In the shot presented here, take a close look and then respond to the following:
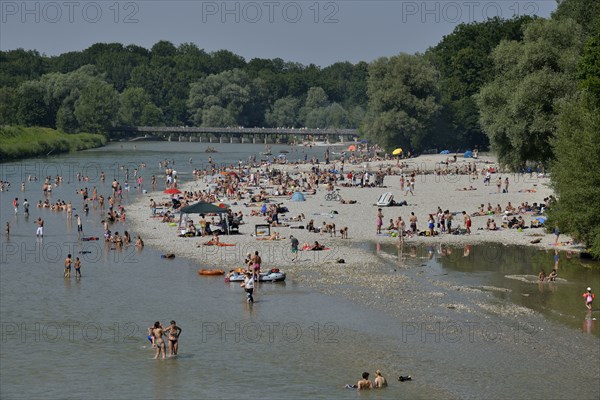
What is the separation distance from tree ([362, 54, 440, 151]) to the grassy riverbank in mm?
49369

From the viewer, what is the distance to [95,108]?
176625 mm

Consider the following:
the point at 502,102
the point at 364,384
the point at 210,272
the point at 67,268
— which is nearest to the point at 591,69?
the point at 502,102

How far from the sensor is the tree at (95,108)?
175375 millimetres

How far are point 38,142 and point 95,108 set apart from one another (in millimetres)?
31151

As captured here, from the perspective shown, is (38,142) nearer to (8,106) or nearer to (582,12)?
(8,106)

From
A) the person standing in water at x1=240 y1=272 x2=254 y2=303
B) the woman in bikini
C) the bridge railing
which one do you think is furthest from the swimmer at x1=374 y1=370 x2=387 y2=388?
the bridge railing

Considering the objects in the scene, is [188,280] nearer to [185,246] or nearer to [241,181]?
[185,246]

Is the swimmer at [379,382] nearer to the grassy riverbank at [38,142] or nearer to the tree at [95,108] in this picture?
the grassy riverbank at [38,142]

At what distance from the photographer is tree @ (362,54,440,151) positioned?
114 meters

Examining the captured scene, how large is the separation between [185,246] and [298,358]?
21436 mm

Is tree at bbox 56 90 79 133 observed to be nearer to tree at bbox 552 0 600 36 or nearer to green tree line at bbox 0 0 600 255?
green tree line at bbox 0 0 600 255

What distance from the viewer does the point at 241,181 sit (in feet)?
297

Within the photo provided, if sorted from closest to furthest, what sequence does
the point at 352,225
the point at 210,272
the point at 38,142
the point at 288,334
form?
the point at 288,334
the point at 210,272
the point at 352,225
the point at 38,142

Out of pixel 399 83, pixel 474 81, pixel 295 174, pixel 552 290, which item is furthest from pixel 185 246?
pixel 474 81
